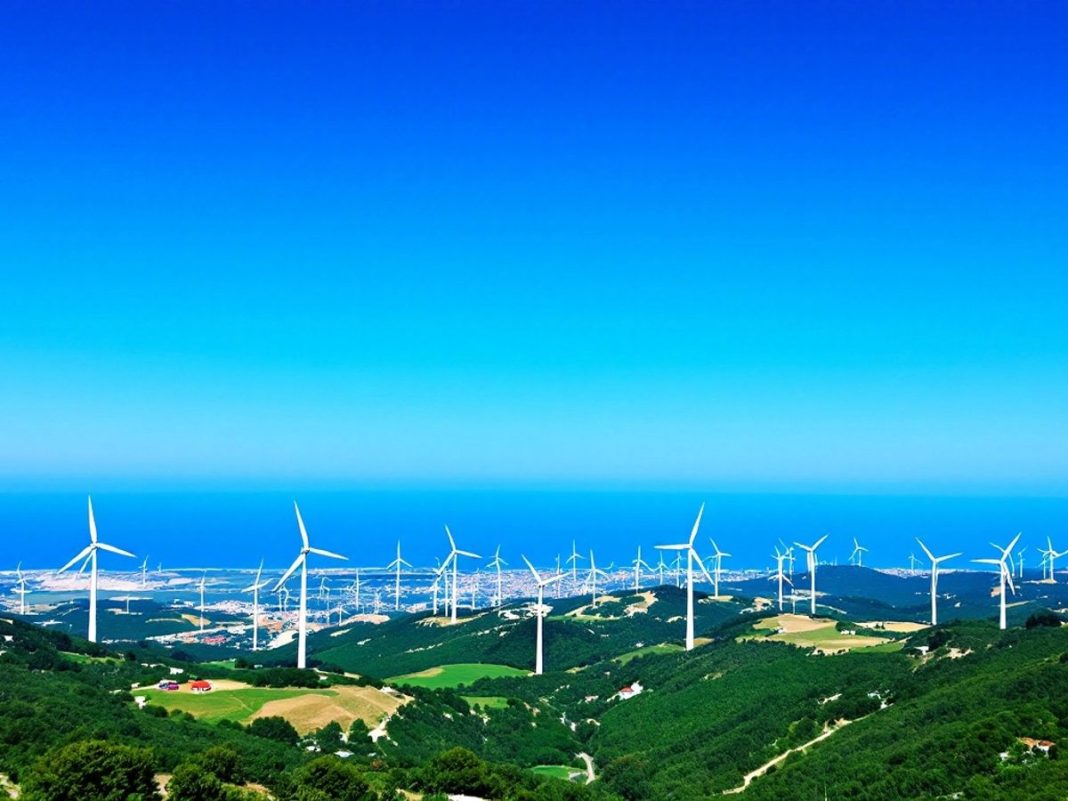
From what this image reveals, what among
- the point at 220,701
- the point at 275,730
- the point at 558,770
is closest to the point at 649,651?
the point at 558,770

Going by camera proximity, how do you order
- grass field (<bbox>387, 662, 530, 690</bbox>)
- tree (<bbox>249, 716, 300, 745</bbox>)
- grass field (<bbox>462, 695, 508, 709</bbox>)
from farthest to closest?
1. grass field (<bbox>387, 662, 530, 690</bbox>)
2. grass field (<bbox>462, 695, 508, 709</bbox>)
3. tree (<bbox>249, 716, 300, 745</bbox>)

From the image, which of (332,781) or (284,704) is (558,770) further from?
(332,781)

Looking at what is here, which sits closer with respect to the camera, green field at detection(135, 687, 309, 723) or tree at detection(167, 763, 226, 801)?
tree at detection(167, 763, 226, 801)

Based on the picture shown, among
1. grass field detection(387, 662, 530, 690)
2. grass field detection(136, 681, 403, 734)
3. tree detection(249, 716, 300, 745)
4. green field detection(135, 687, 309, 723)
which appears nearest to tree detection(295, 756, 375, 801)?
tree detection(249, 716, 300, 745)

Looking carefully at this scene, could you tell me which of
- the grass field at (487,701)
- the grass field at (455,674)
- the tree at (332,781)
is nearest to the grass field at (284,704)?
the grass field at (487,701)

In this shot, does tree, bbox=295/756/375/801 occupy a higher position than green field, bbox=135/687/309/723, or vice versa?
tree, bbox=295/756/375/801

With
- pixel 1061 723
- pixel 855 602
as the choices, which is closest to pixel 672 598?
pixel 855 602

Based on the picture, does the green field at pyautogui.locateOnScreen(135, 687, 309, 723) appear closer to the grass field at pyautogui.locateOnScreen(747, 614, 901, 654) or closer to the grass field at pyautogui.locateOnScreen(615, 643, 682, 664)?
the grass field at pyautogui.locateOnScreen(747, 614, 901, 654)

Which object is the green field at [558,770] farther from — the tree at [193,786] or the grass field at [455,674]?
the tree at [193,786]
